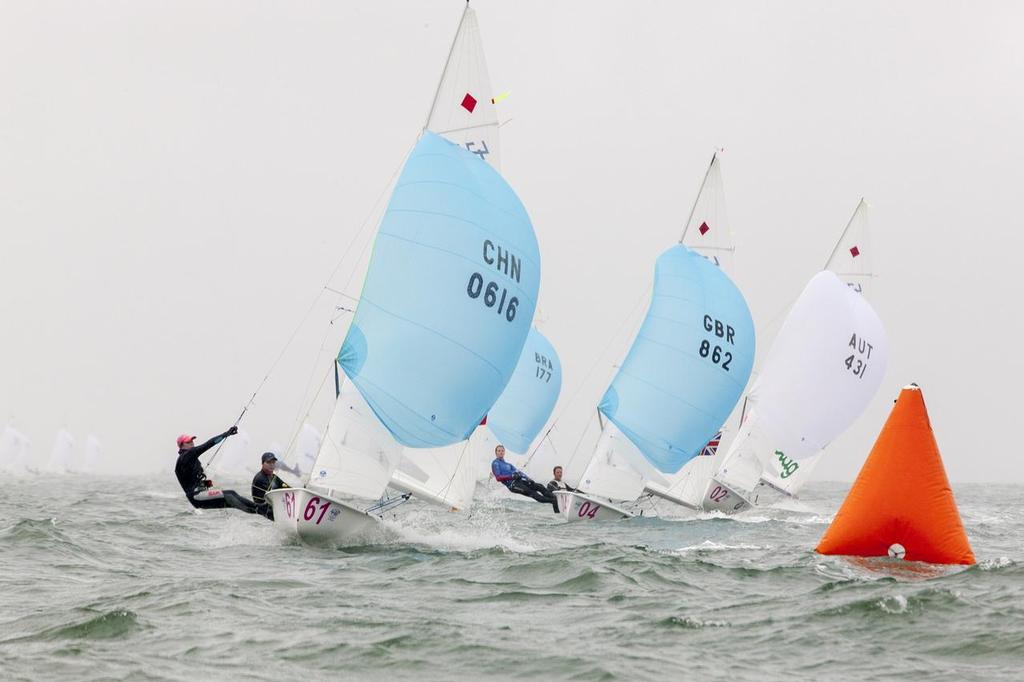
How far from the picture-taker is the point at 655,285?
25906 millimetres

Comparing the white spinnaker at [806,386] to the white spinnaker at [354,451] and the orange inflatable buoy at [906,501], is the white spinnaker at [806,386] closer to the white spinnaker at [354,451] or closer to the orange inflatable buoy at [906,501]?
the white spinnaker at [354,451]

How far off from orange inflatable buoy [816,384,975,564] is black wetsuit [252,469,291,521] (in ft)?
24.4

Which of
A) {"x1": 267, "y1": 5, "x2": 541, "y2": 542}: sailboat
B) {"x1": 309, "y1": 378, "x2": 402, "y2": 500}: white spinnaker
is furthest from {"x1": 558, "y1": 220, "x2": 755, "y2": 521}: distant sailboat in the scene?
{"x1": 309, "y1": 378, "x2": 402, "y2": 500}: white spinnaker

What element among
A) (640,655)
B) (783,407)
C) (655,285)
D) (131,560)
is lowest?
(131,560)

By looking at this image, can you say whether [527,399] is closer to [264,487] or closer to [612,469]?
[612,469]

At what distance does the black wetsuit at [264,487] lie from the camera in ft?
52.7

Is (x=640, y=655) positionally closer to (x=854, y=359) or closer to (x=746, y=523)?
(x=746, y=523)

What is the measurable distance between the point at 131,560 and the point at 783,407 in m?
19.2

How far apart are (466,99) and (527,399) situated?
61.3 feet

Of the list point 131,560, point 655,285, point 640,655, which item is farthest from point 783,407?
point 640,655

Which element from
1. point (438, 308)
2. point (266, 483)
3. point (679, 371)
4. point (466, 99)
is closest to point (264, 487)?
point (266, 483)

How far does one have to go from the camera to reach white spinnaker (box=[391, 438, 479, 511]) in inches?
683

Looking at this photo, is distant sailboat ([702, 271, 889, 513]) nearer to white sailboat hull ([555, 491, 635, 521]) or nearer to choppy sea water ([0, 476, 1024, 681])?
white sailboat hull ([555, 491, 635, 521])

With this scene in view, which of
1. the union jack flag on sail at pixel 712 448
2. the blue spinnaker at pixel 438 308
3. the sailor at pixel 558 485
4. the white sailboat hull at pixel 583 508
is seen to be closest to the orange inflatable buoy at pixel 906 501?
the blue spinnaker at pixel 438 308
